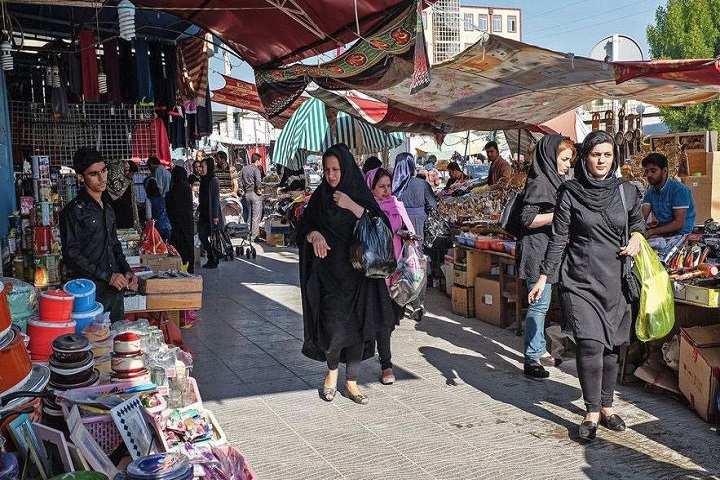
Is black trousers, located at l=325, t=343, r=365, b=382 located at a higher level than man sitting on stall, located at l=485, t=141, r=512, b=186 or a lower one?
lower

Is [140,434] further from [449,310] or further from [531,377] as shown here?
[449,310]

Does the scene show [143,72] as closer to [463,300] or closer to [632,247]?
[463,300]

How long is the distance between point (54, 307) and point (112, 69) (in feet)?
16.4

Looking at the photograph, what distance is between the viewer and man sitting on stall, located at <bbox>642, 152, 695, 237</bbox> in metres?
6.10

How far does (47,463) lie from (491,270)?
596cm

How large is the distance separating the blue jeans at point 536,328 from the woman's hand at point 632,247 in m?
1.37

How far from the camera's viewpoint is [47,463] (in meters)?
2.51

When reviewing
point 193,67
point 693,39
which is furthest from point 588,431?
point 693,39

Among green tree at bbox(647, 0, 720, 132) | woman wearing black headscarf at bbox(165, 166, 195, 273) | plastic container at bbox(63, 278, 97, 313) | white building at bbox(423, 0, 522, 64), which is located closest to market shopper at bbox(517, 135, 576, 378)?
plastic container at bbox(63, 278, 97, 313)

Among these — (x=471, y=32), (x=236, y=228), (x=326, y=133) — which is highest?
(x=471, y=32)

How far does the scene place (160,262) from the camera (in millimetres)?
6855

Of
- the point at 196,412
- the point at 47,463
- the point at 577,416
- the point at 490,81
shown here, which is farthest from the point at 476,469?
the point at 490,81

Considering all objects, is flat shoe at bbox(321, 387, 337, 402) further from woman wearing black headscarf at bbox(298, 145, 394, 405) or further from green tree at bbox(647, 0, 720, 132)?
green tree at bbox(647, 0, 720, 132)

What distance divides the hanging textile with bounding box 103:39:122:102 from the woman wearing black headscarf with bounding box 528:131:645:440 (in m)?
5.72
